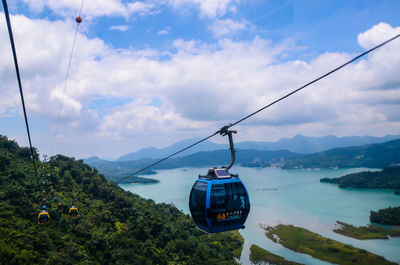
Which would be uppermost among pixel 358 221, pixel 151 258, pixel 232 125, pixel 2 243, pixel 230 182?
pixel 232 125

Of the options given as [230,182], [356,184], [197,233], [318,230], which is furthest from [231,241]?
[356,184]

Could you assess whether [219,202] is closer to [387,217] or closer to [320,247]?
[320,247]

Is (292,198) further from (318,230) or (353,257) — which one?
(353,257)

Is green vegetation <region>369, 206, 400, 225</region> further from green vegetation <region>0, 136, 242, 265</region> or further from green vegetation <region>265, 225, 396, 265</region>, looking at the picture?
green vegetation <region>0, 136, 242, 265</region>

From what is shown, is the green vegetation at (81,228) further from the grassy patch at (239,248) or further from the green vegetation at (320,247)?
the green vegetation at (320,247)

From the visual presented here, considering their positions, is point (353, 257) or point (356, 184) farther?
point (356, 184)

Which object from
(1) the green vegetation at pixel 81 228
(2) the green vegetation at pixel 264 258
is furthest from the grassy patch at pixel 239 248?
(2) the green vegetation at pixel 264 258
